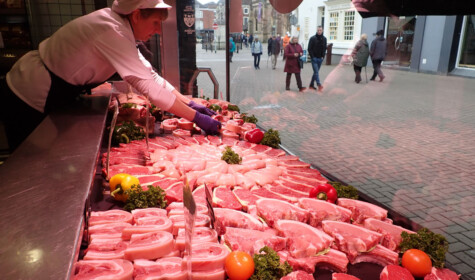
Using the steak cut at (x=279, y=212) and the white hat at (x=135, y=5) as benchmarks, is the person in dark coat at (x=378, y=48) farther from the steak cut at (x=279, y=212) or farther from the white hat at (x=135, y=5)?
the steak cut at (x=279, y=212)

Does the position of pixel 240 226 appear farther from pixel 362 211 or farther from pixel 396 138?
pixel 396 138

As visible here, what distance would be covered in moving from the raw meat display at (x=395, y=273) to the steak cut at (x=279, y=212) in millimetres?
538

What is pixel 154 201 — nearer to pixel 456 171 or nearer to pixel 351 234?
pixel 351 234

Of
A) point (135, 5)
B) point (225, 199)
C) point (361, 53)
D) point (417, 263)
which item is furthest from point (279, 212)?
point (361, 53)

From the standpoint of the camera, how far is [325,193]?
236 cm

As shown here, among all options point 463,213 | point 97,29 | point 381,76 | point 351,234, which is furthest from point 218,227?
point 381,76

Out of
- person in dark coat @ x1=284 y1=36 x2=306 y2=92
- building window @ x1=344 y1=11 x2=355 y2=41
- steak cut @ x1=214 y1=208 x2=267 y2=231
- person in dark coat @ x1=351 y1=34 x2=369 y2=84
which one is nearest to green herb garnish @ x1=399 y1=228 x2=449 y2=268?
steak cut @ x1=214 y1=208 x2=267 y2=231

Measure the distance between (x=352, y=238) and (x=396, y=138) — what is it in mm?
7022

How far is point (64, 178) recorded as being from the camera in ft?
4.71

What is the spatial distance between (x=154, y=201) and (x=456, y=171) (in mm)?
5761

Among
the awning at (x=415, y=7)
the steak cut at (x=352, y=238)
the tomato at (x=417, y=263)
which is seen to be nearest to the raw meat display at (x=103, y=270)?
the steak cut at (x=352, y=238)

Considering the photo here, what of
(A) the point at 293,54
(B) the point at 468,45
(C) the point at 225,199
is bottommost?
(C) the point at 225,199

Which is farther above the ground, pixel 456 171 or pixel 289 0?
pixel 289 0

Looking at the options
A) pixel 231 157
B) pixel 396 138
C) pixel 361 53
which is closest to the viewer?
pixel 231 157
